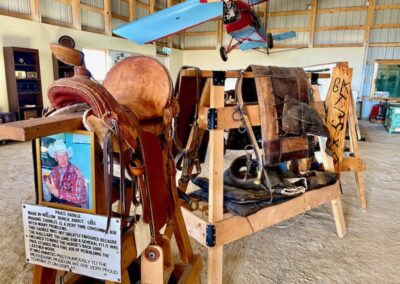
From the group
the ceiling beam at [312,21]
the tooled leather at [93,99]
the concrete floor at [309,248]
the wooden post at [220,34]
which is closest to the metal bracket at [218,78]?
the tooled leather at [93,99]

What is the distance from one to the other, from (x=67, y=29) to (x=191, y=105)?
711 centimetres

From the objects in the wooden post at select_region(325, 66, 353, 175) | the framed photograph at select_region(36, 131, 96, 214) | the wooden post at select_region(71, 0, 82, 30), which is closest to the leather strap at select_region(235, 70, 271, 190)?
the wooden post at select_region(325, 66, 353, 175)

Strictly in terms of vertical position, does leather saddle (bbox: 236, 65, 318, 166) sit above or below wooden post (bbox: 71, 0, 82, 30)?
below

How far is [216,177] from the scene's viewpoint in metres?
1.52

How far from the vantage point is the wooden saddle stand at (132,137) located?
788mm

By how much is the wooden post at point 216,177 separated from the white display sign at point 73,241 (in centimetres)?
74

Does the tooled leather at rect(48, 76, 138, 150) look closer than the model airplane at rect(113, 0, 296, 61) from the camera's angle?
Yes

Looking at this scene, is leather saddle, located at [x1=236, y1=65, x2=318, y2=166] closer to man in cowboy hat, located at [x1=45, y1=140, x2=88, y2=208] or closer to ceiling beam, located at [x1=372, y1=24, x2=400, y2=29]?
man in cowboy hat, located at [x1=45, y1=140, x2=88, y2=208]

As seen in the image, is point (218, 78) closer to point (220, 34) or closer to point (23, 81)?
point (23, 81)

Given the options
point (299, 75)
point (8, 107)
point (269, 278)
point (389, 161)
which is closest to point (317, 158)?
point (299, 75)

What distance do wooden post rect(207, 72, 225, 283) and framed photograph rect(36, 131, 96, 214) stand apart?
2.54ft

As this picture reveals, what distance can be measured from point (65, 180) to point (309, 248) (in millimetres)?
1784

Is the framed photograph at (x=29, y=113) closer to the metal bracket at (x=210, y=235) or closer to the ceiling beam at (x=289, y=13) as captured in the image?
the metal bracket at (x=210, y=235)

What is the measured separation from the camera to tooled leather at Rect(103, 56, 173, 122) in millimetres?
1126
